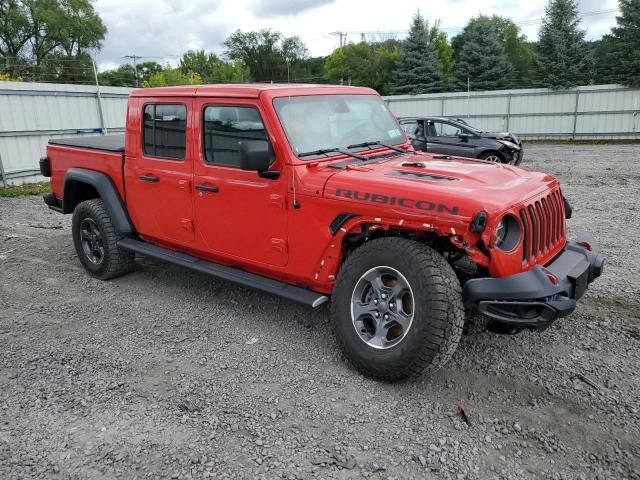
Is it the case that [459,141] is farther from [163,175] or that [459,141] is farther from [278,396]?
[278,396]

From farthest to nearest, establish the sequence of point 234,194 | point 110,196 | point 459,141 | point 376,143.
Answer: point 459,141, point 110,196, point 376,143, point 234,194

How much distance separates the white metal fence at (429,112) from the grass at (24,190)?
1.15 feet

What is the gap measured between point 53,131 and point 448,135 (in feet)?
33.2

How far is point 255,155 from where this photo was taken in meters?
3.73

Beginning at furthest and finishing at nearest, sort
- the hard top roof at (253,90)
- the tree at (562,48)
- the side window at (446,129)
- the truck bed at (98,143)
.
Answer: the tree at (562,48) < the side window at (446,129) < the truck bed at (98,143) < the hard top roof at (253,90)

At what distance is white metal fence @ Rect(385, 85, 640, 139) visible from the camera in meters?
22.1

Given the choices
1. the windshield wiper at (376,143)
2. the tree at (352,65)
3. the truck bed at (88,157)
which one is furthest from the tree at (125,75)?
the windshield wiper at (376,143)

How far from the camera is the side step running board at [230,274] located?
3.95 meters

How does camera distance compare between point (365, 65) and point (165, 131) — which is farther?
point (365, 65)

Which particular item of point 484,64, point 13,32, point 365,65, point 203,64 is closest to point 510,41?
point 365,65

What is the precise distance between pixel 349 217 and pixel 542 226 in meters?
1.31

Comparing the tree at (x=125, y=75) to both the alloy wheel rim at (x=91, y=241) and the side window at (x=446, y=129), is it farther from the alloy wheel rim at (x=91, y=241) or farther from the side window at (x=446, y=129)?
the alloy wheel rim at (x=91, y=241)

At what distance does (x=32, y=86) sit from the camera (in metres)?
12.7

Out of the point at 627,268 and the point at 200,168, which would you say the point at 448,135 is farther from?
the point at 200,168
